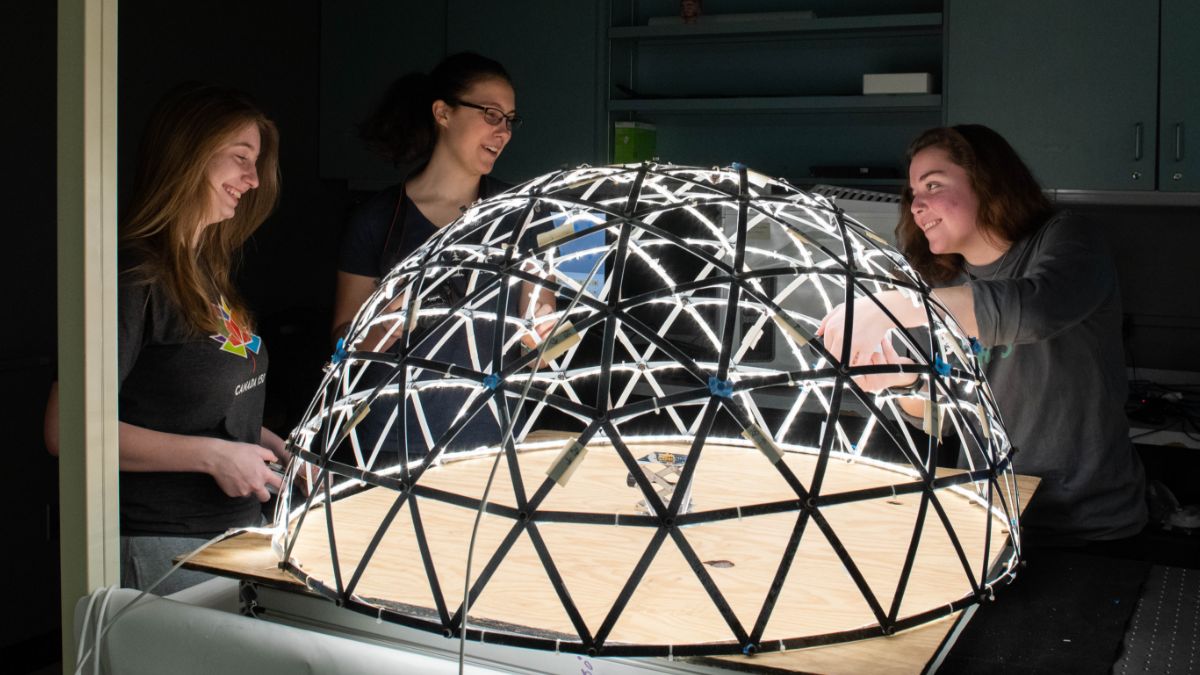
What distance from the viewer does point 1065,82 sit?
357cm

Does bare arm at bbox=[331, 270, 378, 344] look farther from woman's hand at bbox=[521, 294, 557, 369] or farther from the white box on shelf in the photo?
the white box on shelf

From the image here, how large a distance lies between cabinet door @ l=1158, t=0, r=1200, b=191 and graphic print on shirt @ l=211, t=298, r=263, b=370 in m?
2.92

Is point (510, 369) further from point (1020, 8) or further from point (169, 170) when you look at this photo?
point (1020, 8)

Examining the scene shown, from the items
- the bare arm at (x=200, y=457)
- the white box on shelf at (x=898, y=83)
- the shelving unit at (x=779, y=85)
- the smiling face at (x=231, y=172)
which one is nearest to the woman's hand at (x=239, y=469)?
the bare arm at (x=200, y=457)

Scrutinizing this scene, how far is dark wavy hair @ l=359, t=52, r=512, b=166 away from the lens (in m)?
2.42

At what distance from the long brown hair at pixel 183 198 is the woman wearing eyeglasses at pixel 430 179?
441mm

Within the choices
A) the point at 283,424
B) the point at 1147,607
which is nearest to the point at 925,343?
the point at 1147,607

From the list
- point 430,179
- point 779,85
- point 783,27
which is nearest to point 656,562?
point 430,179

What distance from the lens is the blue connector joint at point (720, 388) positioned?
89cm

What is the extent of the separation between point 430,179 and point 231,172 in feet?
2.06

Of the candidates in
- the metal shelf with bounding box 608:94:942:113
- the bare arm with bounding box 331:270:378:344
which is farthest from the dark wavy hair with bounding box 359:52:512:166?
the metal shelf with bounding box 608:94:942:113

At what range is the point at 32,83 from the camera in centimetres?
364

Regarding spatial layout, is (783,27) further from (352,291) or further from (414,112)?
(352,291)

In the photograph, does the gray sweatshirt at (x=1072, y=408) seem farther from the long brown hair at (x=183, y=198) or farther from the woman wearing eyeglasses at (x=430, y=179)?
the long brown hair at (x=183, y=198)
